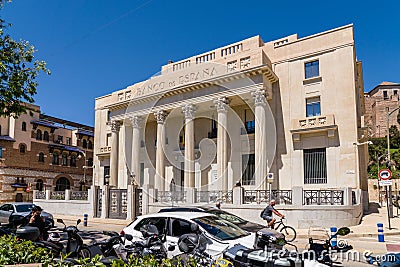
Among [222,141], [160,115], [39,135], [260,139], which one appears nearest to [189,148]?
[222,141]

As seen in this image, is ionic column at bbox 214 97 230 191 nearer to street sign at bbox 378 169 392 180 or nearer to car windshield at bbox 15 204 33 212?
street sign at bbox 378 169 392 180

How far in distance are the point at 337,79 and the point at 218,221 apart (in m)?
18.4

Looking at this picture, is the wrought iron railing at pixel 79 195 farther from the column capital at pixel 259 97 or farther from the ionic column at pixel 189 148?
the column capital at pixel 259 97

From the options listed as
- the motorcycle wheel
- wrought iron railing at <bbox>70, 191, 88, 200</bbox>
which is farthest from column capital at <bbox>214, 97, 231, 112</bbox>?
the motorcycle wheel

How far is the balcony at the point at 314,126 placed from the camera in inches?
883

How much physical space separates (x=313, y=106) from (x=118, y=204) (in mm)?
15451

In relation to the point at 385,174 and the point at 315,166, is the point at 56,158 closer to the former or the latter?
the point at 315,166

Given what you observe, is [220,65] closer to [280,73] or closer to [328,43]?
[280,73]

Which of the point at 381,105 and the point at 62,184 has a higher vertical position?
the point at 381,105

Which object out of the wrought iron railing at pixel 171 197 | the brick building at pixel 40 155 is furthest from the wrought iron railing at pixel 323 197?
the brick building at pixel 40 155

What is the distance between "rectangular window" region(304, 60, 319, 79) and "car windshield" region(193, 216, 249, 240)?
19.0 meters

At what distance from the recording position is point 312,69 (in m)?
24.6

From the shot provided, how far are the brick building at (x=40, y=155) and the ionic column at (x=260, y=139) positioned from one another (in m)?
30.0

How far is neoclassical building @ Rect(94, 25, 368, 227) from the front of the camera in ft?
72.5
